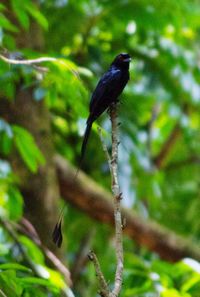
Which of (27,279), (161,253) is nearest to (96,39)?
(161,253)

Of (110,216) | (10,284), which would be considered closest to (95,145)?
(110,216)

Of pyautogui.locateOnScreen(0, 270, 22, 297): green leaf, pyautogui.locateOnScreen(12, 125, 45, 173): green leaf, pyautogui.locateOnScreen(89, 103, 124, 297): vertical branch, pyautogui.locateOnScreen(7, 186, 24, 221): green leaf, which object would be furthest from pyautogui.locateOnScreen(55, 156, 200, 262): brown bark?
pyautogui.locateOnScreen(89, 103, 124, 297): vertical branch

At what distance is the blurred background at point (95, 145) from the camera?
9.59 feet

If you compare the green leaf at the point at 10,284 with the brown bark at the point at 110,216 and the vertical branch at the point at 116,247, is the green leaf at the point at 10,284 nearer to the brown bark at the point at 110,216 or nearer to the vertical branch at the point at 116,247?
the vertical branch at the point at 116,247

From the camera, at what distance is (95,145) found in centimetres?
432

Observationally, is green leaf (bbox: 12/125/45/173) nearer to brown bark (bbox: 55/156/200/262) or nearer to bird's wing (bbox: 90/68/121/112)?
bird's wing (bbox: 90/68/121/112)

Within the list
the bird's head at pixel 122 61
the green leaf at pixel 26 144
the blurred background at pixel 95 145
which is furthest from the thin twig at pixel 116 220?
the green leaf at pixel 26 144

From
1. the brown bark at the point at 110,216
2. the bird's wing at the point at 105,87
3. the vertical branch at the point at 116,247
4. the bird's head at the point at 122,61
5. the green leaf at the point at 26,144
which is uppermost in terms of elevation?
the brown bark at the point at 110,216

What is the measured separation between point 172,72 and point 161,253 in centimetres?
120

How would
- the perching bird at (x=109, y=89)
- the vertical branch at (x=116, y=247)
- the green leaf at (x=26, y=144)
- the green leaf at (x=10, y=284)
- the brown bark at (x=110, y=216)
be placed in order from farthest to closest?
the brown bark at (x=110, y=216)
the green leaf at (x=26, y=144)
the perching bird at (x=109, y=89)
the green leaf at (x=10, y=284)
the vertical branch at (x=116, y=247)

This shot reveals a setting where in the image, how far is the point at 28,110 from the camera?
3775 mm

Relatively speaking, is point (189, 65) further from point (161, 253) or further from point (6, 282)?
point (6, 282)

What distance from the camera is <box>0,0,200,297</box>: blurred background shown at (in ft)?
9.59

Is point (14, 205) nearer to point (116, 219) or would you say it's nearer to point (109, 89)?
point (109, 89)
